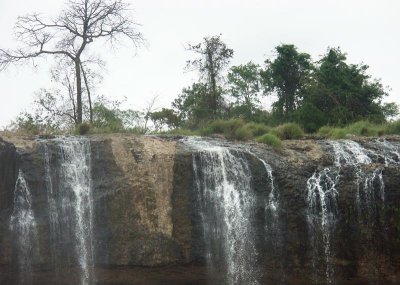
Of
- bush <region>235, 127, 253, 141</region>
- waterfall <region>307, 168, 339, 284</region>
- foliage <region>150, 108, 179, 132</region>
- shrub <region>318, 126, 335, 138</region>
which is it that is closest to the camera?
waterfall <region>307, 168, 339, 284</region>

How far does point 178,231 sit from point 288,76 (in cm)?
1893

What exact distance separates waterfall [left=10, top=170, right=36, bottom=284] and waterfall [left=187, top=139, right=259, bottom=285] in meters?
4.78

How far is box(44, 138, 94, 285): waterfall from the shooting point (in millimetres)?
15113

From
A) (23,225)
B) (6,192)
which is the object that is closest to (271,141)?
(23,225)

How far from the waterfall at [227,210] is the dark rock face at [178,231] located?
22 centimetres

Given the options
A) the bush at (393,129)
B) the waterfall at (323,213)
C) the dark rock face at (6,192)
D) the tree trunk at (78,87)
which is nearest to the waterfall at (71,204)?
the dark rock face at (6,192)

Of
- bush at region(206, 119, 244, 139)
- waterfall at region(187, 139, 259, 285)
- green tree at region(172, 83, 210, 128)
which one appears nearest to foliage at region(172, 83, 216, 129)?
green tree at region(172, 83, 210, 128)

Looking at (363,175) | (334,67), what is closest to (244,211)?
(363,175)

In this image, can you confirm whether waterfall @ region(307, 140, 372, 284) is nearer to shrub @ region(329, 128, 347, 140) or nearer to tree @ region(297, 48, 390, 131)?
shrub @ region(329, 128, 347, 140)

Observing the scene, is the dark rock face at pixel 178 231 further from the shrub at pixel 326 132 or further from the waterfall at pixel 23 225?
the shrub at pixel 326 132

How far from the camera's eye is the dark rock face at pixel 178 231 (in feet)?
49.9

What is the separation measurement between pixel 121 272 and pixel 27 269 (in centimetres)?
255

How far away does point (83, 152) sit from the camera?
16406 mm

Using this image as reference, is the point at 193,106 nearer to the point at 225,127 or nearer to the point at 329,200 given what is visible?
the point at 225,127
